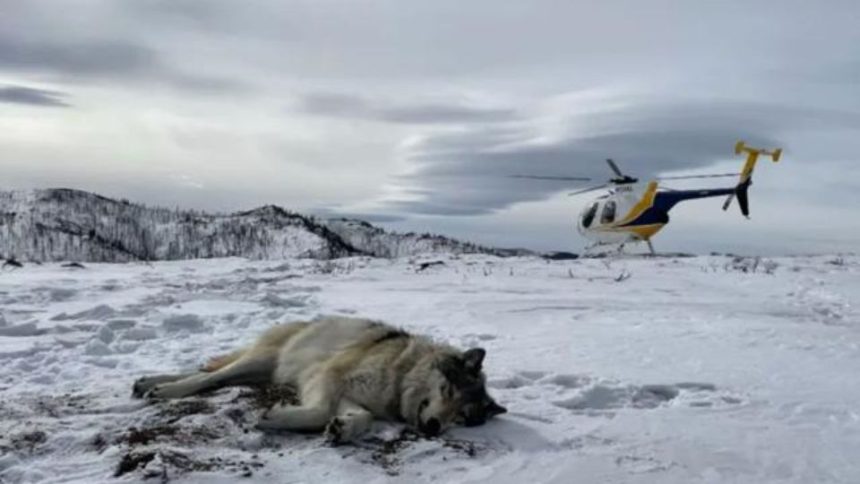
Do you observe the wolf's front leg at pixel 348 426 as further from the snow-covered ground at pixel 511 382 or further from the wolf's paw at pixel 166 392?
the wolf's paw at pixel 166 392

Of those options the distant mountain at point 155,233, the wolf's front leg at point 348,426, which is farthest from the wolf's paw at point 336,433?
the distant mountain at point 155,233

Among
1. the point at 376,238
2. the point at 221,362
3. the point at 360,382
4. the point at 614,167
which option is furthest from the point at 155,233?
the point at 360,382

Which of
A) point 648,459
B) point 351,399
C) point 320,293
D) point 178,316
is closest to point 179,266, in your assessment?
point 320,293

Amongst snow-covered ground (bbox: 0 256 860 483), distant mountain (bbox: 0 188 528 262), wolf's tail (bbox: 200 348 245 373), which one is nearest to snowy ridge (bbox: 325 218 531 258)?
distant mountain (bbox: 0 188 528 262)

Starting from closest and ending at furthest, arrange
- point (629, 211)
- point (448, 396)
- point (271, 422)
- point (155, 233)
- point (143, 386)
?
point (271, 422) < point (448, 396) < point (143, 386) < point (629, 211) < point (155, 233)

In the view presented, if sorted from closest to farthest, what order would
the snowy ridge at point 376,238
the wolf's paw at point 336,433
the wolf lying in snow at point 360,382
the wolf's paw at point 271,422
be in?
the wolf's paw at point 336,433, the wolf's paw at point 271,422, the wolf lying in snow at point 360,382, the snowy ridge at point 376,238

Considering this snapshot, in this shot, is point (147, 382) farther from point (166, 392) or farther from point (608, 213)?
point (608, 213)
